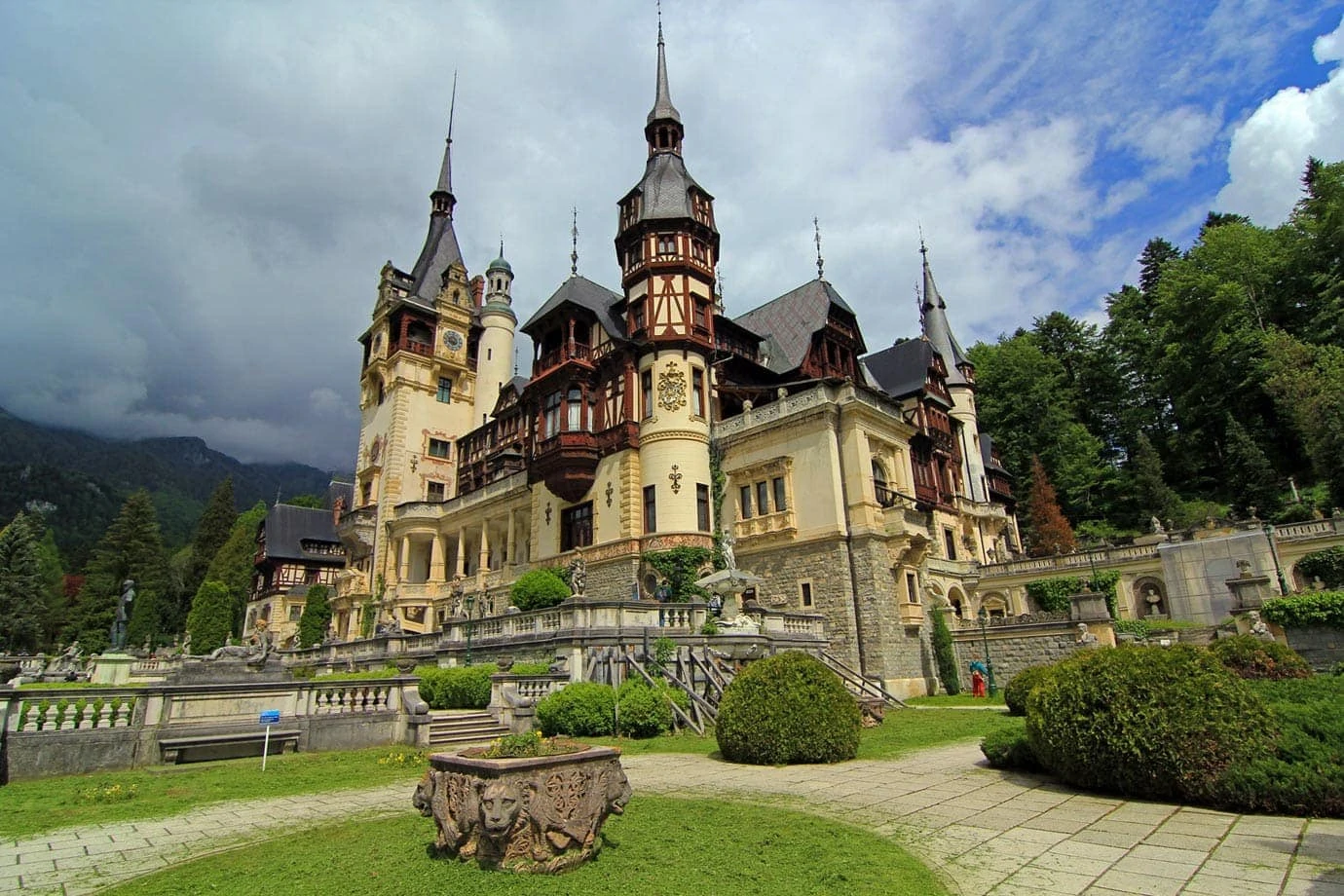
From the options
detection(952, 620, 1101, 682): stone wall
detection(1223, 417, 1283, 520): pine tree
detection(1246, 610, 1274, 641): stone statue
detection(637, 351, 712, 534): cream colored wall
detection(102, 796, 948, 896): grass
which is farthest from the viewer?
detection(1223, 417, 1283, 520): pine tree

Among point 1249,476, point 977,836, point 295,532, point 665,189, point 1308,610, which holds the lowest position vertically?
point 977,836

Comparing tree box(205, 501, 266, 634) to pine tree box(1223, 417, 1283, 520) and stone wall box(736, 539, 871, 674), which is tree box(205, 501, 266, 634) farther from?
pine tree box(1223, 417, 1283, 520)

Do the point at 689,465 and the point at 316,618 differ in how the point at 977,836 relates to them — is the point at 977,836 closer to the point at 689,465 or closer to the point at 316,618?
the point at 689,465

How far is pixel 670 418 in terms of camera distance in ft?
104

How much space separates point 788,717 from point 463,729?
8129mm

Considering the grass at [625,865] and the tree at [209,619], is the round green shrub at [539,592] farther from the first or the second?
the tree at [209,619]

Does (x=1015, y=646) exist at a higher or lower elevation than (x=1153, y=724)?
higher

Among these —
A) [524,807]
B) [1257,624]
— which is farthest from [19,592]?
[1257,624]

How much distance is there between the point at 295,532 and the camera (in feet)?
215

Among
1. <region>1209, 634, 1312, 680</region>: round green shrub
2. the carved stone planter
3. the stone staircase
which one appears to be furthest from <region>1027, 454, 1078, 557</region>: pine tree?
the carved stone planter

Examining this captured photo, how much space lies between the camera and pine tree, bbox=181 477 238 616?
77.9 m

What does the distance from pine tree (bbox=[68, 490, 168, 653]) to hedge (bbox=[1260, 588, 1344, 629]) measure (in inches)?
3335

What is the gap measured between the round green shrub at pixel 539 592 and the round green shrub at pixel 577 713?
9150 mm

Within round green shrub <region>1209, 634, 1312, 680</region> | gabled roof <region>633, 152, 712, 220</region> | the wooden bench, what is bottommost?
the wooden bench
